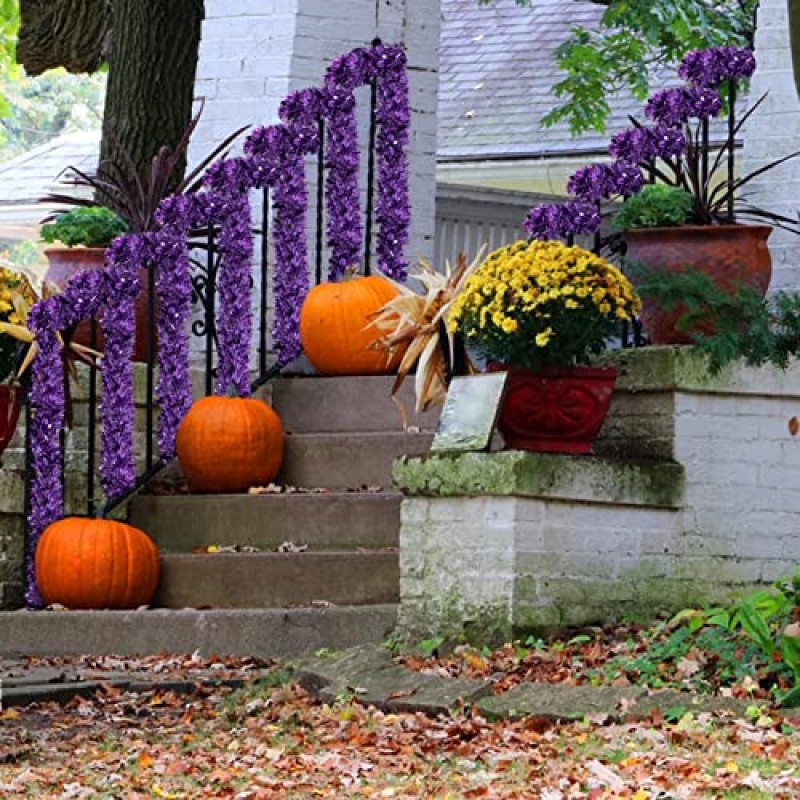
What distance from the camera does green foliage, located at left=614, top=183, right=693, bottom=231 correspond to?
8.67 m

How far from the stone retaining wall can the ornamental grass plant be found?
37 cm

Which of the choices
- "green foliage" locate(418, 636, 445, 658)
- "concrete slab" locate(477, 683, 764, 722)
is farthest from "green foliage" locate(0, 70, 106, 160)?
"concrete slab" locate(477, 683, 764, 722)

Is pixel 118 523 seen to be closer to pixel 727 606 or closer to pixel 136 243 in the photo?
pixel 136 243

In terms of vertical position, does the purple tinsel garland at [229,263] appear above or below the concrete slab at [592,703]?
above

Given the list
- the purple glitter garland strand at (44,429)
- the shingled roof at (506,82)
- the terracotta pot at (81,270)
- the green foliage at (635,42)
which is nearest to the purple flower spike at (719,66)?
the terracotta pot at (81,270)

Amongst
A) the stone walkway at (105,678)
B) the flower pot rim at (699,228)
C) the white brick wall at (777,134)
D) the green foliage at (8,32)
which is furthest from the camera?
the green foliage at (8,32)

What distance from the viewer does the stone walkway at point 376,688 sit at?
6551 mm

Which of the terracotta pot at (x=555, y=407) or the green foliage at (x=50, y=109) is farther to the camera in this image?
the green foliage at (x=50, y=109)

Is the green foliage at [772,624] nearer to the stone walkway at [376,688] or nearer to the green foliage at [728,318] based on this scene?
the stone walkway at [376,688]

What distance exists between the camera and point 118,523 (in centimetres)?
895

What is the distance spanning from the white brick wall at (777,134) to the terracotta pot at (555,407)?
1.54m

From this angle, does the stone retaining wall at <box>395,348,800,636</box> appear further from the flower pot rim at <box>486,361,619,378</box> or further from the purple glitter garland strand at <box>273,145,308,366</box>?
the purple glitter garland strand at <box>273,145,308,366</box>

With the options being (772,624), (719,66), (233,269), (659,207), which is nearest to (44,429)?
(233,269)

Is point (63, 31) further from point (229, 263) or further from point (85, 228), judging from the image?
point (229, 263)
